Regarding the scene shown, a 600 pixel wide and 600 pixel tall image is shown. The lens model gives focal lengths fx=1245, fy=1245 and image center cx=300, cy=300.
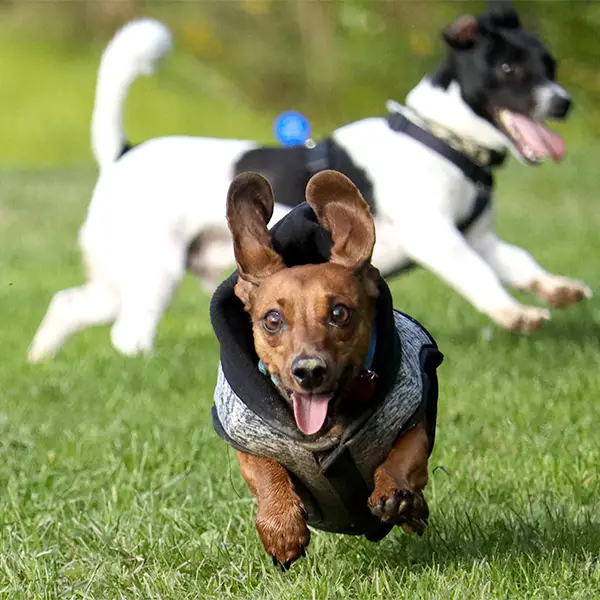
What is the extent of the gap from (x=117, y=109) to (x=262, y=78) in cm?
1619

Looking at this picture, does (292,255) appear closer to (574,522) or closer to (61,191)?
(574,522)

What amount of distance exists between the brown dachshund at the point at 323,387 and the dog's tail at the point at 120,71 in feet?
11.7

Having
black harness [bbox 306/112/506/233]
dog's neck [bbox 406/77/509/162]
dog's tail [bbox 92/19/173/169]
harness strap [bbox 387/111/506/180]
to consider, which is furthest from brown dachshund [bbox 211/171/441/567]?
dog's tail [bbox 92/19/173/169]

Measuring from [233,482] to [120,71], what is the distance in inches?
122

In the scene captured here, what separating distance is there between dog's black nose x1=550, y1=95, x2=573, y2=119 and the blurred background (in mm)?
11745

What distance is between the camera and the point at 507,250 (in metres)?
5.86

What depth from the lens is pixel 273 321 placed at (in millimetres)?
2654

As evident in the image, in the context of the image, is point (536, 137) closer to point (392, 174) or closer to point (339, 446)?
point (392, 174)

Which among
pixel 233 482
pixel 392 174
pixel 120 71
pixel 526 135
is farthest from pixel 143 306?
pixel 233 482

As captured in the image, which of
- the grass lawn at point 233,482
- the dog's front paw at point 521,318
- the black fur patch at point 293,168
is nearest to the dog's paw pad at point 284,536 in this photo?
the grass lawn at point 233,482

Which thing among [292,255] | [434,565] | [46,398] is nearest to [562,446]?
[434,565]

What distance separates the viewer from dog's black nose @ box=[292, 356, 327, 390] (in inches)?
98.0

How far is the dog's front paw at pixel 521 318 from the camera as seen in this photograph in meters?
5.28

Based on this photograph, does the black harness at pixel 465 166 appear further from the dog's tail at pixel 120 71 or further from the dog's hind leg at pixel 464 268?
the dog's tail at pixel 120 71
